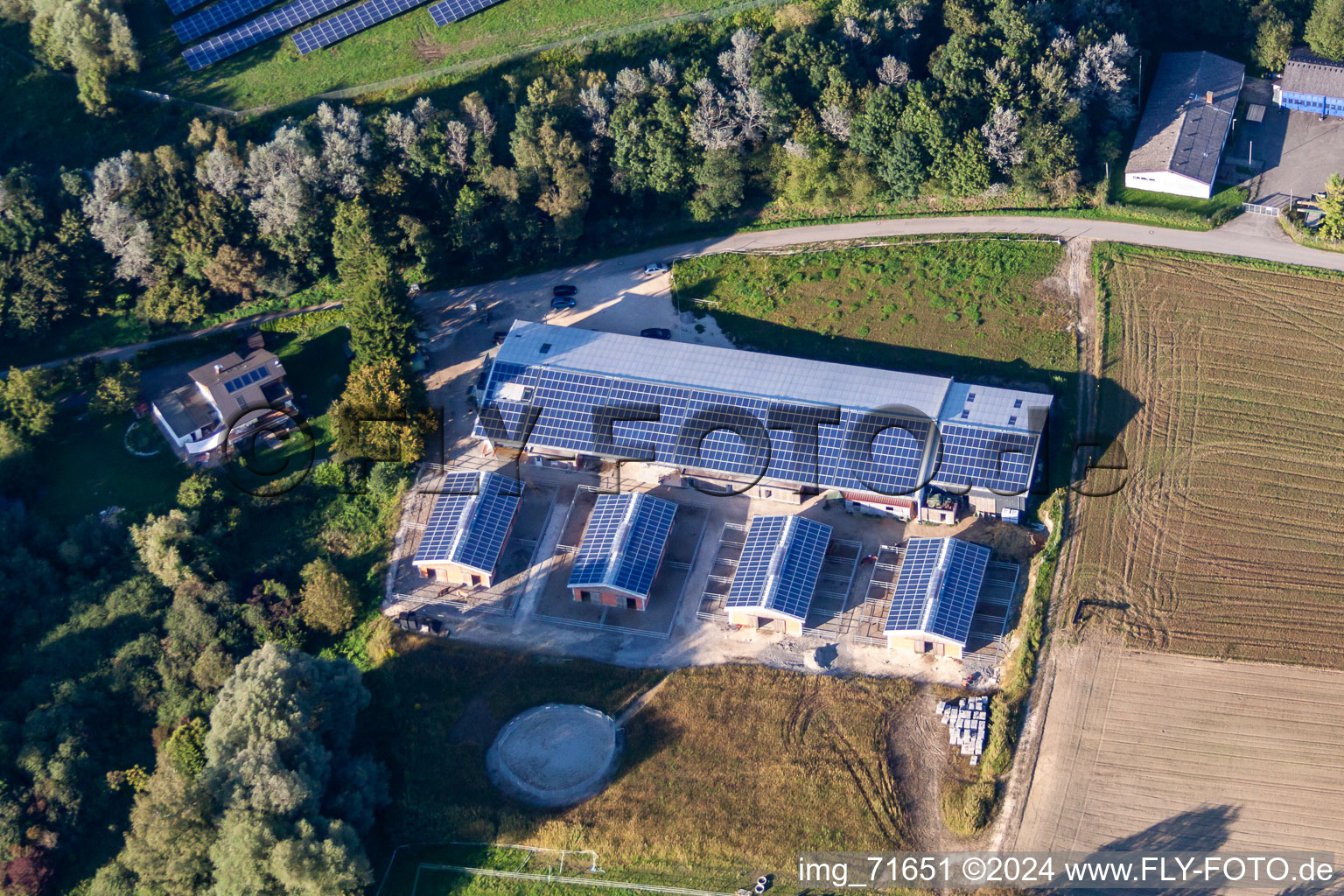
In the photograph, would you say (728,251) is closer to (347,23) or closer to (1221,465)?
(347,23)

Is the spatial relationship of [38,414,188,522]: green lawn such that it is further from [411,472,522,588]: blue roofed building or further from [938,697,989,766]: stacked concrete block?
[938,697,989,766]: stacked concrete block

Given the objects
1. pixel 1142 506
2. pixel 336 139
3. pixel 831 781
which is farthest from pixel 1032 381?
pixel 336 139

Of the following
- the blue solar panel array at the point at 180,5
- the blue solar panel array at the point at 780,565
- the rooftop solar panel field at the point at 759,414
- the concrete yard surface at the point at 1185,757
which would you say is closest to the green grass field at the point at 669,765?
the blue solar panel array at the point at 780,565

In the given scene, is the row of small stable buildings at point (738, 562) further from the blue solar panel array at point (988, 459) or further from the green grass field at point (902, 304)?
the green grass field at point (902, 304)

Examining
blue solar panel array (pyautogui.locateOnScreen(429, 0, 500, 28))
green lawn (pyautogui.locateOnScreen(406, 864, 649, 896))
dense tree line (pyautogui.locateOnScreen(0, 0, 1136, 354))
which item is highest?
blue solar panel array (pyautogui.locateOnScreen(429, 0, 500, 28))

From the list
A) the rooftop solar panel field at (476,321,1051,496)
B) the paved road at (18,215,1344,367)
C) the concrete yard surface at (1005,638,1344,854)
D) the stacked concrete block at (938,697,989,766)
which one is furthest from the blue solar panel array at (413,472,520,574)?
the concrete yard surface at (1005,638,1344,854)

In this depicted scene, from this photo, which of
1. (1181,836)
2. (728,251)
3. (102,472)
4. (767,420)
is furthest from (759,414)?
(102,472)

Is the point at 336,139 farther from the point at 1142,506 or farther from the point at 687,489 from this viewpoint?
the point at 1142,506
